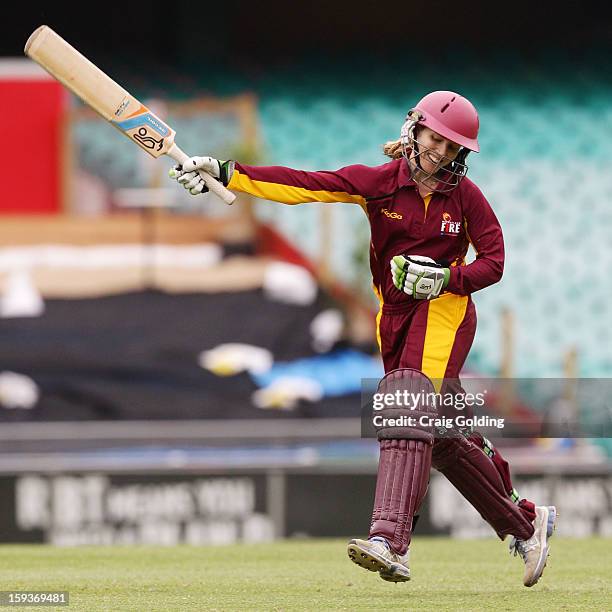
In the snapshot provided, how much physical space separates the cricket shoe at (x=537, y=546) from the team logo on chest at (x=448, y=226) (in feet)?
2.97

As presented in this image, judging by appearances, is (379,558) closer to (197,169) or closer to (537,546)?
(537,546)

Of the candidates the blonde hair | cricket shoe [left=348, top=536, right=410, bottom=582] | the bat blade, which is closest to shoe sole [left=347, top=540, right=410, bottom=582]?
cricket shoe [left=348, top=536, right=410, bottom=582]

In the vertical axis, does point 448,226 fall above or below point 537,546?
above

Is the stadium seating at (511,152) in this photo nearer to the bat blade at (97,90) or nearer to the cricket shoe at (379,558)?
the bat blade at (97,90)

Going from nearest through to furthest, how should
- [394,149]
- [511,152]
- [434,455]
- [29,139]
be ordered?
[434,455]
[394,149]
[29,139]
[511,152]

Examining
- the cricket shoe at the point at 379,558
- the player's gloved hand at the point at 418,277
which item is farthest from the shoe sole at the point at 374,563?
the player's gloved hand at the point at 418,277

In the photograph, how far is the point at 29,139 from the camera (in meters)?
12.4

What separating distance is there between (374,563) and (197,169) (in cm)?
119

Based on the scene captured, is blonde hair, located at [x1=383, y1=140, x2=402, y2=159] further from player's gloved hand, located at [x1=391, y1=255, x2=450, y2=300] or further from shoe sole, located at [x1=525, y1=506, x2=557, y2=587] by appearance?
shoe sole, located at [x1=525, y1=506, x2=557, y2=587]

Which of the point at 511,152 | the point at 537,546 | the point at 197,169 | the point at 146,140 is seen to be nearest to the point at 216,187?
the point at 197,169

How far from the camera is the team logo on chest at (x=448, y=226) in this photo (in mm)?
4113

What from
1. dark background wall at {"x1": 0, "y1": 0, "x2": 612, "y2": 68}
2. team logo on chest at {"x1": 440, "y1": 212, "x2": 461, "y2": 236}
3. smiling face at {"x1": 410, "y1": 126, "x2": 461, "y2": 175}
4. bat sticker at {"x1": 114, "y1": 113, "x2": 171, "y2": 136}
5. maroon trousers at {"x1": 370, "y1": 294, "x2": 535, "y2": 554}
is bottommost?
maroon trousers at {"x1": 370, "y1": 294, "x2": 535, "y2": 554}

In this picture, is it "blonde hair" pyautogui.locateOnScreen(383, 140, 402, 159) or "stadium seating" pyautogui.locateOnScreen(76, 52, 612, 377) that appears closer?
"blonde hair" pyautogui.locateOnScreen(383, 140, 402, 159)

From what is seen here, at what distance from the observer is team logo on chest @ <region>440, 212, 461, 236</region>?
162 inches
